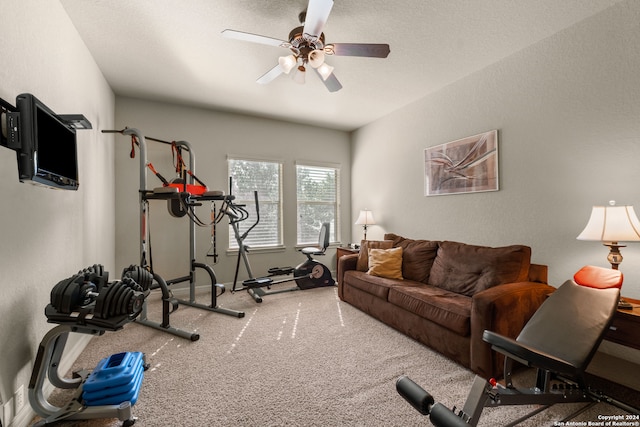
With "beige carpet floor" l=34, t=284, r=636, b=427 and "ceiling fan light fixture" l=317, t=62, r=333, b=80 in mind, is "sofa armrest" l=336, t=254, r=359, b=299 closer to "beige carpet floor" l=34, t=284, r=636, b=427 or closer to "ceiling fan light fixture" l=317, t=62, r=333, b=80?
"beige carpet floor" l=34, t=284, r=636, b=427

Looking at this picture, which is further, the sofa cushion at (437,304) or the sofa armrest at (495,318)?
the sofa cushion at (437,304)

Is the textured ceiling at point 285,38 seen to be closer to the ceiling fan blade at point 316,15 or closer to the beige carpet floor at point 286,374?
the ceiling fan blade at point 316,15

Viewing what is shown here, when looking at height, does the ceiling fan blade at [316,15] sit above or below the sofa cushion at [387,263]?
above

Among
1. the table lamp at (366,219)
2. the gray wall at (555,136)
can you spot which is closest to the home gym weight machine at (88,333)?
the gray wall at (555,136)

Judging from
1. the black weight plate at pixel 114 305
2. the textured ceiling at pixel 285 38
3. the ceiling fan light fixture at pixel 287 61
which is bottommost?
the black weight plate at pixel 114 305

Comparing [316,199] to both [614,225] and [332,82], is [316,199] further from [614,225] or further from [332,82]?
[614,225]

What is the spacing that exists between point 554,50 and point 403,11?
1.50m

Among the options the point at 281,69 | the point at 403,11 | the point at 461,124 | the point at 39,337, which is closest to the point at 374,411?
the point at 39,337

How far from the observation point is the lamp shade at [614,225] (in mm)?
1852

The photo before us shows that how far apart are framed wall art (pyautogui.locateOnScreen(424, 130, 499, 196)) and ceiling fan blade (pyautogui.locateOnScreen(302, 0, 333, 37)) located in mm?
2276

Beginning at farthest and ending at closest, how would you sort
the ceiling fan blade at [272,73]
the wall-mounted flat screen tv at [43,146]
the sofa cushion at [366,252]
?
1. the sofa cushion at [366,252]
2. the ceiling fan blade at [272,73]
3. the wall-mounted flat screen tv at [43,146]

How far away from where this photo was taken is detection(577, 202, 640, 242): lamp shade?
6.07ft

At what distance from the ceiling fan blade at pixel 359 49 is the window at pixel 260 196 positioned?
2.77 metres

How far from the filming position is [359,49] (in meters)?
2.18
